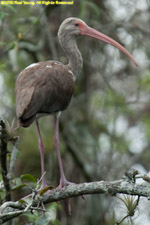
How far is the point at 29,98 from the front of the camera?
5.75 meters

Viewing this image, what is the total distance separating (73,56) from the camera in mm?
7078

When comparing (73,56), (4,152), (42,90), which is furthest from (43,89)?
(4,152)

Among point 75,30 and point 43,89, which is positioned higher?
point 75,30

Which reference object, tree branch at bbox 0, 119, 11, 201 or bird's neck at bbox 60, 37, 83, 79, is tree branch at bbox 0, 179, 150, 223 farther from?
bird's neck at bbox 60, 37, 83, 79

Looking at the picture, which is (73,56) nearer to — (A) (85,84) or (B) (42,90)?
(B) (42,90)

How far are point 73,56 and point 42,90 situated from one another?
1.31 meters

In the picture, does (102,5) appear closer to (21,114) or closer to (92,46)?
(92,46)

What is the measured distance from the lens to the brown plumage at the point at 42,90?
5.66 m

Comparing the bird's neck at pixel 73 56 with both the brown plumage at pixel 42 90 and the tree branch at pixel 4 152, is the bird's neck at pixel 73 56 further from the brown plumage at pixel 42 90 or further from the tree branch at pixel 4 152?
the tree branch at pixel 4 152

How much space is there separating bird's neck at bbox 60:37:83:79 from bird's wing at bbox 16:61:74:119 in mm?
482

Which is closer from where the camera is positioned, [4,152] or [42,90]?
[4,152]

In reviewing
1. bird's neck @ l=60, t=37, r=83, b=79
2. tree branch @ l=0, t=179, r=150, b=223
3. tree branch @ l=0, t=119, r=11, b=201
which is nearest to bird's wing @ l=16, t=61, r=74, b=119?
bird's neck @ l=60, t=37, r=83, b=79

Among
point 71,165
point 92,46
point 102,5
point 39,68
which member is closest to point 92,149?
point 71,165

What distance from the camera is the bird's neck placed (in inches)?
276
